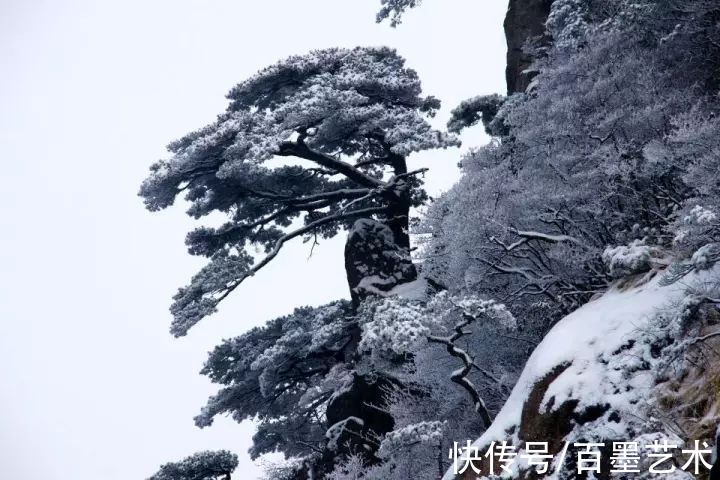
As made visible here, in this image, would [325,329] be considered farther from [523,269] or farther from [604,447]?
[604,447]

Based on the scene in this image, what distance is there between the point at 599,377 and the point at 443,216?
30.2ft

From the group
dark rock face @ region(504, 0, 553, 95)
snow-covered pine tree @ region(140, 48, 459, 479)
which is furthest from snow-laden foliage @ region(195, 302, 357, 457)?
dark rock face @ region(504, 0, 553, 95)

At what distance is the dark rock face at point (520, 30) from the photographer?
70.6ft

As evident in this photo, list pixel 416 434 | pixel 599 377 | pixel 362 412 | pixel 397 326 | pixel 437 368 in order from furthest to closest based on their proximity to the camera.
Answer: pixel 362 412
pixel 437 368
pixel 397 326
pixel 416 434
pixel 599 377

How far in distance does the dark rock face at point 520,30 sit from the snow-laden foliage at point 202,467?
13.3 m

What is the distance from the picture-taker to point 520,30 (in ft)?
72.7

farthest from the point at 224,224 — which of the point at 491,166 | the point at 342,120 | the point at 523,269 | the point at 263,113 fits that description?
the point at 523,269

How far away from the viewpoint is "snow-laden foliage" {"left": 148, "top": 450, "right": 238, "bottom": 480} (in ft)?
59.7

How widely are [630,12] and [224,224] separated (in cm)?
1252

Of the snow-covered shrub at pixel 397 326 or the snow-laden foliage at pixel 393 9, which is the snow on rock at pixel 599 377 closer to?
the snow-covered shrub at pixel 397 326

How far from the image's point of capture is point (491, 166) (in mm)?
16531

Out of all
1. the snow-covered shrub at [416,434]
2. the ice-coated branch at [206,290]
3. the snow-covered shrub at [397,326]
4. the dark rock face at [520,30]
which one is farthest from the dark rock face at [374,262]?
the snow-covered shrub at [416,434]

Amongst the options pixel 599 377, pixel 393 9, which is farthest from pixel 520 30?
pixel 599 377

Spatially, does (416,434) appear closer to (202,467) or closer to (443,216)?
(443,216)
